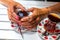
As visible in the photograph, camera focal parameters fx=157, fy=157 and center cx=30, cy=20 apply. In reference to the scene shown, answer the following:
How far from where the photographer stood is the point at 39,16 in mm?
989

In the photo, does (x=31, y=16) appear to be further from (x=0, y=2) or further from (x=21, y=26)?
(x=0, y=2)

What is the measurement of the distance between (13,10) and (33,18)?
0.48 feet

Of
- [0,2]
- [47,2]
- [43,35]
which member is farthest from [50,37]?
[0,2]

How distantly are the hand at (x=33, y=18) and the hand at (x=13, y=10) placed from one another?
0.15 ft

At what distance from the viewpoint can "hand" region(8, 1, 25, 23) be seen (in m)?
0.97

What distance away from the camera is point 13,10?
1.01m

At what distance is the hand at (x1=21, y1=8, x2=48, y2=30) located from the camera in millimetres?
944

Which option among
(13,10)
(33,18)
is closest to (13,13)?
(13,10)

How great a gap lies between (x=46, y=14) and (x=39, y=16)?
50 millimetres

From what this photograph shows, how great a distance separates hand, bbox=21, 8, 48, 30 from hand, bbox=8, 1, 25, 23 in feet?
0.15

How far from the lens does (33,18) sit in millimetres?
969

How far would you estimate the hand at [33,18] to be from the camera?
94cm

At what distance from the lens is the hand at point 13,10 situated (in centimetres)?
97

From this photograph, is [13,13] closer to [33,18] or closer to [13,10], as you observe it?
[13,10]
